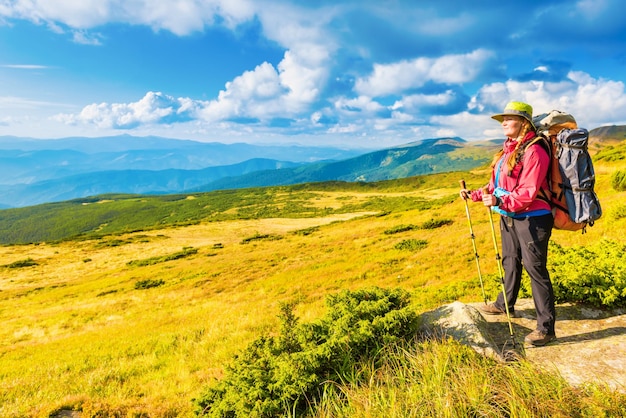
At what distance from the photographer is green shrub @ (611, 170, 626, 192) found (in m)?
19.8

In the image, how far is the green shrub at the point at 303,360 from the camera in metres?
3.98

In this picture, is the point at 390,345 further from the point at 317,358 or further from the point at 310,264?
Answer: the point at 310,264

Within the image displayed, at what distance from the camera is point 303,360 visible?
423 cm

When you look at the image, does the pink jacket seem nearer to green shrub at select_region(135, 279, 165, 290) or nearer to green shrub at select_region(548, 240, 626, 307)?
green shrub at select_region(548, 240, 626, 307)

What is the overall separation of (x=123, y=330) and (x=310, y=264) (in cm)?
1142

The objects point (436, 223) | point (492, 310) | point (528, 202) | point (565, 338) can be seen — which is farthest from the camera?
point (436, 223)

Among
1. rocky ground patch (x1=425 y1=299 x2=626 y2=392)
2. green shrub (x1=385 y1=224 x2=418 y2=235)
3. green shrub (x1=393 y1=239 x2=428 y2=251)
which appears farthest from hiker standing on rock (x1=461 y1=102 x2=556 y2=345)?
green shrub (x1=385 y1=224 x2=418 y2=235)

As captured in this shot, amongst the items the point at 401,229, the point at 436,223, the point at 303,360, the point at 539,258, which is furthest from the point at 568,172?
the point at 401,229

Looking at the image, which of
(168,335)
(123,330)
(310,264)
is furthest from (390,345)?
(310,264)

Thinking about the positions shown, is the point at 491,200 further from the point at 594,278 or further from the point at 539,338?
the point at 594,278

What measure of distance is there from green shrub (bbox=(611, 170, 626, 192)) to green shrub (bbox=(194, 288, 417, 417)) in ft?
75.1

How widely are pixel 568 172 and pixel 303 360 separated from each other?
192 inches

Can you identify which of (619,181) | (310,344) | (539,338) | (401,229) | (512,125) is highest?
(512,125)

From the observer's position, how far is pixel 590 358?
14.4 feet
